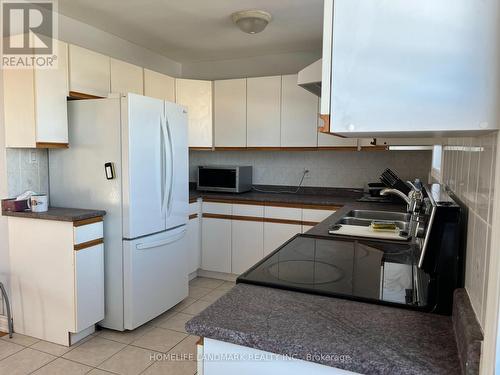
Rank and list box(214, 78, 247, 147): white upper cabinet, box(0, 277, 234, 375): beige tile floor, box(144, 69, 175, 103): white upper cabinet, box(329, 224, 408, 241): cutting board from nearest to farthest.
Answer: box(329, 224, 408, 241): cutting board < box(0, 277, 234, 375): beige tile floor < box(144, 69, 175, 103): white upper cabinet < box(214, 78, 247, 147): white upper cabinet

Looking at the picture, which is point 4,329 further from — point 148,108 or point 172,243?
point 148,108

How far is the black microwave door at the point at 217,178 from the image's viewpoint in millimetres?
3868

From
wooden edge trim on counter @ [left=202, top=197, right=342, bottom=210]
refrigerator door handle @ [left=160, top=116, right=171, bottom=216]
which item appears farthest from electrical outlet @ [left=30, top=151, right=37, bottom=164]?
wooden edge trim on counter @ [left=202, top=197, right=342, bottom=210]

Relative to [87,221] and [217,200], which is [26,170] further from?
[217,200]

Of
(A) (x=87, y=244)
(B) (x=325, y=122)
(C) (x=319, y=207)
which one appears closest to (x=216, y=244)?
(C) (x=319, y=207)

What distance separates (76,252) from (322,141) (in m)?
2.34

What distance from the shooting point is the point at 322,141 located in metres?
3.51

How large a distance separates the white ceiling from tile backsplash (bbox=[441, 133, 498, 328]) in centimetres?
210

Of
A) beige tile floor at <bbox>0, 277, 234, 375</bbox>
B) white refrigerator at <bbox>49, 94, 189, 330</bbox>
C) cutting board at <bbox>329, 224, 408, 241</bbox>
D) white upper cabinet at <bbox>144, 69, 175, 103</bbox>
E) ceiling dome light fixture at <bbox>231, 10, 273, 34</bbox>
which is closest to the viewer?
cutting board at <bbox>329, 224, 408, 241</bbox>

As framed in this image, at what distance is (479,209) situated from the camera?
0.76 metres

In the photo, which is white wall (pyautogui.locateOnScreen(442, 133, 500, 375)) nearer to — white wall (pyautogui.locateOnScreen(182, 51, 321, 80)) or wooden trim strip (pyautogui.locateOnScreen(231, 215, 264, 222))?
wooden trim strip (pyautogui.locateOnScreen(231, 215, 264, 222))

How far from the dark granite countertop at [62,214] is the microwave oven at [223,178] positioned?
1560 millimetres

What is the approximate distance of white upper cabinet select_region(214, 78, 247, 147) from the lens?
380 cm

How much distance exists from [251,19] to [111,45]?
57.0 inches
